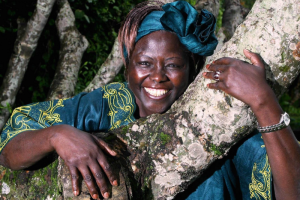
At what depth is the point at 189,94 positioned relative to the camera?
1.53 metres

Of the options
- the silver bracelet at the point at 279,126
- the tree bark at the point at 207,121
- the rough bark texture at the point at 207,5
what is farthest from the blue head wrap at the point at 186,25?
the rough bark texture at the point at 207,5

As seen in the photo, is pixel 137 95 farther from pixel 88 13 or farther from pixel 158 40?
pixel 88 13

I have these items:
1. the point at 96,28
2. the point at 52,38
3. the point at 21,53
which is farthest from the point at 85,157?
the point at 96,28

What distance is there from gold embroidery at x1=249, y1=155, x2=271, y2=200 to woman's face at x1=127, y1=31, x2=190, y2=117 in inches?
26.7

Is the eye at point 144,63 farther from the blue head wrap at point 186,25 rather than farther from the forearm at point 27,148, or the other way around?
the forearm at point 27,148

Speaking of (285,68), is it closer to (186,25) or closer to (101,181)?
(186,25)

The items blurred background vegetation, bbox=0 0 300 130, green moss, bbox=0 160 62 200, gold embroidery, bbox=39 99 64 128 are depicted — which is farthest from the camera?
blurred background vegetation, bbox=0 0 300 130

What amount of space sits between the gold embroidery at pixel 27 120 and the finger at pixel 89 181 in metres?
0.54

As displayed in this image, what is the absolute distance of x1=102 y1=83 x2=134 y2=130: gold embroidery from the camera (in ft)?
6.36

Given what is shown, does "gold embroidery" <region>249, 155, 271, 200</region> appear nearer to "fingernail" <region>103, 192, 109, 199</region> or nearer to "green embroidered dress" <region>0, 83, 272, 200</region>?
"green embroidered dress" <region>0, 83, 272, 200</region>

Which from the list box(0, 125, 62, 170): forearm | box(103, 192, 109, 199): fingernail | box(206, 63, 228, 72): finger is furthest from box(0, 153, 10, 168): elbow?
box(206, 63, 228, 72): finger

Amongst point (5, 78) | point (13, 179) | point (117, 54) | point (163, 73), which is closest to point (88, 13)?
point (117, 54)

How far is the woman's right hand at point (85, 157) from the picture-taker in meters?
1.30

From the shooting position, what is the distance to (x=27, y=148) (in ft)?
5.04
